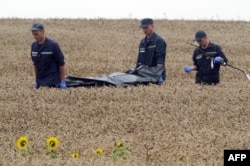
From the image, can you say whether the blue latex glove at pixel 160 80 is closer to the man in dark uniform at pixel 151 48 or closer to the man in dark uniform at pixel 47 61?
the man in dark uniform at pixel 151 48

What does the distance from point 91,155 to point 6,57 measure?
561 inches

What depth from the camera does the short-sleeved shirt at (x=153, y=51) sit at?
12.6m

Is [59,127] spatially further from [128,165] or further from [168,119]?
[128,165]

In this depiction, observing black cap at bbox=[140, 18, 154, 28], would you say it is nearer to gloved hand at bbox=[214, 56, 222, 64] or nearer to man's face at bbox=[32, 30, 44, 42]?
gloved hand at bbox=[214, 56, 222, 64]

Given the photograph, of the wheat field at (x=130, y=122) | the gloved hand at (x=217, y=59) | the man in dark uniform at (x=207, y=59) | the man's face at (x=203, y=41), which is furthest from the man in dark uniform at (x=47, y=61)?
the gloved hand at (x=217, y=59)

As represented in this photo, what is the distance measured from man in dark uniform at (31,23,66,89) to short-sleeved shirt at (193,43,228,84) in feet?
7.10

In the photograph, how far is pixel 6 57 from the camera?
21.8m

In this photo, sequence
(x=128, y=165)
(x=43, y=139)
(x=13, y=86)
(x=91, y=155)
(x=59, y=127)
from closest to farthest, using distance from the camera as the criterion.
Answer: (x=128, y=165) < (x=91, y=155) < (x=43, y=139) < (x=59, y=127) < (x=13, y=86)

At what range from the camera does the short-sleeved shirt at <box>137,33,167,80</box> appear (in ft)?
41.2

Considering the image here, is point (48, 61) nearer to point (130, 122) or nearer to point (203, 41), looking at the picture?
point (203, 41)

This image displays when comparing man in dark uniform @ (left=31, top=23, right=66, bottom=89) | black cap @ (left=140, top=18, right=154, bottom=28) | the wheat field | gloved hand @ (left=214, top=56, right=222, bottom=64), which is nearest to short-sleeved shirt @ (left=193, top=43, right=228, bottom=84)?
gloved hand @ (left=214, top=56, right=222, bottom=64)

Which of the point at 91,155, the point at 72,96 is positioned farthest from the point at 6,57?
the point at 91,155

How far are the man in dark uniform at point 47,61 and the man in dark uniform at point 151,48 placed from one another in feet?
4.53

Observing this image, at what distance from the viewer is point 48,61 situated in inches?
480
